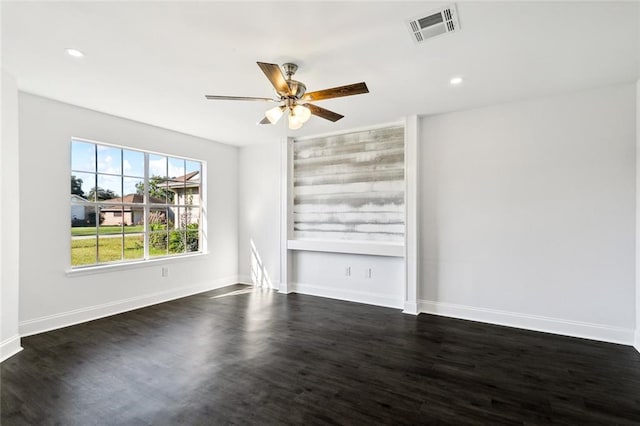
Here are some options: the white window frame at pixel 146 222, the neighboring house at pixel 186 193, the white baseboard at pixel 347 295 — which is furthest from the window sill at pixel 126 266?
the white baseboard at pixel 347 295

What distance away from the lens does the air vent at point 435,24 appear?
6.91 feet

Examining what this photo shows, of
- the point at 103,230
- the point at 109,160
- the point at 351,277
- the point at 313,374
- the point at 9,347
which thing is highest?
the point at 109,160

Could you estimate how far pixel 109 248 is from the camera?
4355mm

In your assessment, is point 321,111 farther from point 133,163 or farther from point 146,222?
point 146,222

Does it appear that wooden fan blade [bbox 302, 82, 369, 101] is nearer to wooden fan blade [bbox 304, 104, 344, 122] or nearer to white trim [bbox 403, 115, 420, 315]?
wooden fan blade [bbox 304, 104, 344, 122]

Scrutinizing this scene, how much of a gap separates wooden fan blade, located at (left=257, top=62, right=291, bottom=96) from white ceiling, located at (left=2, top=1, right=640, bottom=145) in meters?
0.27

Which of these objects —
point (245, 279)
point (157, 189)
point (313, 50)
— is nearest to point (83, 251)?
point (157, 189)

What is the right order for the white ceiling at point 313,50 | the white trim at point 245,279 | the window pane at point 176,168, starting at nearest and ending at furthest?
1. the white ceiling at point 313,50
2. the window pane at point 176,168
3. the white trim at point 245,279

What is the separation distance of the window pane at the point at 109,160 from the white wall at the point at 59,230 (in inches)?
6.1

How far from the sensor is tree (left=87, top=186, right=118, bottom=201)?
416cm

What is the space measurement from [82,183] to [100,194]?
25cm

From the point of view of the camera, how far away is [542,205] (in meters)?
3.65


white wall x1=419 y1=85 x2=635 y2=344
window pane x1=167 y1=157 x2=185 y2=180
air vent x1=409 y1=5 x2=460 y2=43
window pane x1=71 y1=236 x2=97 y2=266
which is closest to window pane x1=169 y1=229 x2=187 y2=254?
window pane x1=167 y1=157 x2=185 y2=180

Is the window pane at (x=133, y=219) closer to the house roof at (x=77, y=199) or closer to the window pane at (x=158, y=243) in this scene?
the window pane at (x=158, y=243)
